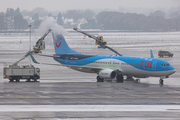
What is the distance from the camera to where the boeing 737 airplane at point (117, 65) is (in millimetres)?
49562

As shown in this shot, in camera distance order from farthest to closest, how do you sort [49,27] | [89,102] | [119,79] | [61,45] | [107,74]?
[61,45], [49,27], [119,79], [107,74], [89,102]

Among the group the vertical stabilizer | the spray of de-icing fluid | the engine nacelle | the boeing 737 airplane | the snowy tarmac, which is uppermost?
the spray of de-icing fluid

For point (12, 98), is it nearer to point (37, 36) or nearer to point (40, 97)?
→ point (40, 97)

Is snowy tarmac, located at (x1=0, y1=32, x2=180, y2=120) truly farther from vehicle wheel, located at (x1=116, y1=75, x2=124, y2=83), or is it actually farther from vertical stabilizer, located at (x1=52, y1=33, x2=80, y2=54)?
vertical stabilizer, located at (x1=52, y1=33, x2=80, y2=54)

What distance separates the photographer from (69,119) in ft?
88.2

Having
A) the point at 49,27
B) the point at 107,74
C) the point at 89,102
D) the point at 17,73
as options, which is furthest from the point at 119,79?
the point at 89,102

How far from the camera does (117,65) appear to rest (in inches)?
2087

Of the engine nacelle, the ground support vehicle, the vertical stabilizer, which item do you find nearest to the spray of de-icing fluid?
the vertical stabilizer

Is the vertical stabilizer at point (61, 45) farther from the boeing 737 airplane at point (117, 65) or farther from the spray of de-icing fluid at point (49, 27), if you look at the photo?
the spray of de-icing fluid at point (49, 27)

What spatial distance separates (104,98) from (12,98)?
376 inches

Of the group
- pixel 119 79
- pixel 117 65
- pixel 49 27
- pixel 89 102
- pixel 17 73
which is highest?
pixel 49 27

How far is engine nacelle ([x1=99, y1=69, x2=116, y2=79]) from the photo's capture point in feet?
169

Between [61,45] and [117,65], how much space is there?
11.9m

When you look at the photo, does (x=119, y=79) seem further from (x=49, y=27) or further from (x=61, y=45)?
(x=49, y=27)
